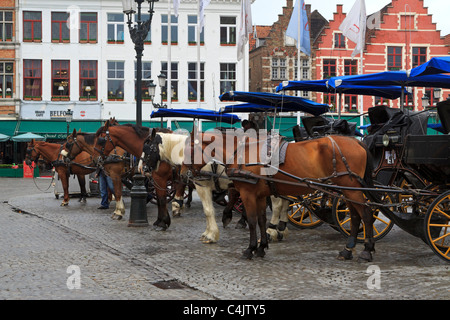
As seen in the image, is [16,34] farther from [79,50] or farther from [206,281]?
[206,281]

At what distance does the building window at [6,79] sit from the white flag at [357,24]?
69.0ft

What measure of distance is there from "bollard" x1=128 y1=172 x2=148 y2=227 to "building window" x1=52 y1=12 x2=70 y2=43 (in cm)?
2596

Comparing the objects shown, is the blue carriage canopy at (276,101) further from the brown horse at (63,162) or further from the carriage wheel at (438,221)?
the brown horse at (63,162)

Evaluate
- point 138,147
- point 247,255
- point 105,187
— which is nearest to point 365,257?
point 247,255

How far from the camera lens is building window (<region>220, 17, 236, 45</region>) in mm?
36094

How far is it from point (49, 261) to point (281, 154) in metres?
3.46

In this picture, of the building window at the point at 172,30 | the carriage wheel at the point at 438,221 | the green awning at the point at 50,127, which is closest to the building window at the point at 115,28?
the building window at the point at 172,30

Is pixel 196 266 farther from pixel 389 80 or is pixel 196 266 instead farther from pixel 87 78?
pixel 87 78

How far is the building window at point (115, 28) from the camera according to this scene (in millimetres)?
35281

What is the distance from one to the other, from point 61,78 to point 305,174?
98.3ft

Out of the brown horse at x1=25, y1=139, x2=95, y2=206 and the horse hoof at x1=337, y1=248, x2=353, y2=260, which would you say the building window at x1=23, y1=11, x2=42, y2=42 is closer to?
the brown horse at x1=25, y1=139, x2=95, y2=206

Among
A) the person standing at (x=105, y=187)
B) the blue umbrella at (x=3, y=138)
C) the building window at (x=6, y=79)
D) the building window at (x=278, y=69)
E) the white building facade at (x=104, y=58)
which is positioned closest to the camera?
the person standing at (x=105, y=187)

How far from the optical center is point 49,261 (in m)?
7.67

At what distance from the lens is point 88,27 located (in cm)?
3512
